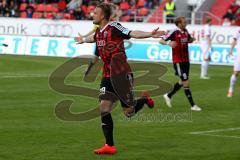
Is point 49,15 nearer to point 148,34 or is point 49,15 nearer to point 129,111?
point 129,111

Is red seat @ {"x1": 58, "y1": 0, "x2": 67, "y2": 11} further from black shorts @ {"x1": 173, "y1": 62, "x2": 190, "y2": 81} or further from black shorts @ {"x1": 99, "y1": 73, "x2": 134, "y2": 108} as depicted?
black shorts @ {"x1": 99, "y1": 73, "x2": 134, "y2": 108}

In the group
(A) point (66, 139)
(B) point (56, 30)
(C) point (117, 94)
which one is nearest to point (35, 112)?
(A) point (66, 139)

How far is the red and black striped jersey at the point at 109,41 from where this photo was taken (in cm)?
1221

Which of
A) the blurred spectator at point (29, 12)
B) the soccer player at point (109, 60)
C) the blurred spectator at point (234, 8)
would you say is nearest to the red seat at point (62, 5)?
the blurred spectator at point (29, 12)

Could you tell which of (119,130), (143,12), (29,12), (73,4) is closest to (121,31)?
(119,130)

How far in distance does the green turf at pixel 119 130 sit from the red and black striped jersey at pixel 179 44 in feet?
4.07

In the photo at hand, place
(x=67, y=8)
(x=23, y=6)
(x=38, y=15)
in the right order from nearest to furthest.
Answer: (x=38, y=15) → (x=67, y=8) → (x=23, y=6)

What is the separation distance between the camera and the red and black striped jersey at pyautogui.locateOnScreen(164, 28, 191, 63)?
18.9 m

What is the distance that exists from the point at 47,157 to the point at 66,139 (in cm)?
190

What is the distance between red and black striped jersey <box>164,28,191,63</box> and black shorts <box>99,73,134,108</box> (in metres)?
5.87

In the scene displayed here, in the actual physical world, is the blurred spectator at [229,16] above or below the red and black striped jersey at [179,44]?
below

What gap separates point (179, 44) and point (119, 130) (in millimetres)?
4915

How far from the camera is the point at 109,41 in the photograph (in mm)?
12242

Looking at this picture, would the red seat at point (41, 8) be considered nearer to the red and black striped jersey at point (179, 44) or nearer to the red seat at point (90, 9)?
the red seat at point (90, 9)
